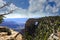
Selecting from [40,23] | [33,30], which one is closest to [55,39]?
[40,23]

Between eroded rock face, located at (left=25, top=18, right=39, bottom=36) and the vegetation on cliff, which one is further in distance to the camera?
eroded rock face, located at (left=25, top=18, right=39, bottom=36)

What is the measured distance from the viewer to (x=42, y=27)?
3944 cm

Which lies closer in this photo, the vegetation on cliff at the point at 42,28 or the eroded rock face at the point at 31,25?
the vegetation on cliff at the point at 42,28

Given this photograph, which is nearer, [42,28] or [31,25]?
[42,28]

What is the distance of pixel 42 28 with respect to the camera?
39188mm

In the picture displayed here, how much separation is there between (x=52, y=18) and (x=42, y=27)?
287 cm

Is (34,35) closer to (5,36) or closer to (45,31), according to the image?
(45,31)

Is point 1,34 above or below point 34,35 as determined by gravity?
above

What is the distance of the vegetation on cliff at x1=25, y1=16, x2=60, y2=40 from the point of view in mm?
35106

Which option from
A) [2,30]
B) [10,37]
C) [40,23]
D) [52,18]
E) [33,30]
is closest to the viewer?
[10,37]

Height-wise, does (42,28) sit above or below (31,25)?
below

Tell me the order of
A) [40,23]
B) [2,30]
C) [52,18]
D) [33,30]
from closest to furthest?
1. [2,30]
2. [52,18]
3. [40,23]
4. [33,30]

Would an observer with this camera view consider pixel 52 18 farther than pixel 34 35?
No

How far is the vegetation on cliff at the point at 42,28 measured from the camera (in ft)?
115
